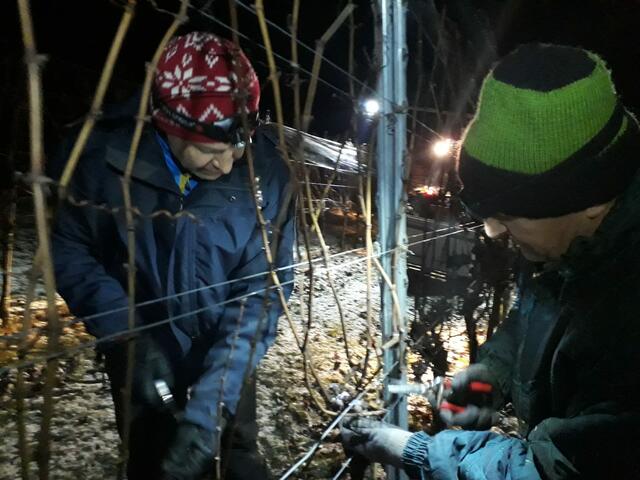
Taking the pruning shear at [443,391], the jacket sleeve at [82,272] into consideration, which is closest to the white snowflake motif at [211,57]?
the jacket sleeve at [82,272]

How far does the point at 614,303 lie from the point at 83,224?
1840 mm

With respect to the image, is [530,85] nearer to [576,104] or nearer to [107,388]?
[576,104]

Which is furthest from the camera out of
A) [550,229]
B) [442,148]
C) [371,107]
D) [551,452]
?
[442,148]

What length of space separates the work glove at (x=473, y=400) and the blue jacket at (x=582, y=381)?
43cm

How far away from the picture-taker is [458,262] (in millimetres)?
4824

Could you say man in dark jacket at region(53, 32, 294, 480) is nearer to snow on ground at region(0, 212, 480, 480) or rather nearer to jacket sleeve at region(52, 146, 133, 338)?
jacket sleeve at region(52, 146, 133, 338)

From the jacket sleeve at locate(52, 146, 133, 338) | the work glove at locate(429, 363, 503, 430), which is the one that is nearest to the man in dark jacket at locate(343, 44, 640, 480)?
the work glove at locate(429, 363, 503, 430)

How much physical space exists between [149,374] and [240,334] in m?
0.40

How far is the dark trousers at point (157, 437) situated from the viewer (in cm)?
187

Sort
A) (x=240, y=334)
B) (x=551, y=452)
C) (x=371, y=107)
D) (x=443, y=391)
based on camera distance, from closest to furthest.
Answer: (x=551, y=452) → (x=240, y=334) → (x=443, y=391) → (x=371, y=107)

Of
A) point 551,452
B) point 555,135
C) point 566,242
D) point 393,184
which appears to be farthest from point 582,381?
point 393,184

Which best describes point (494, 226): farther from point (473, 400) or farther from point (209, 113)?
point (209, 113)

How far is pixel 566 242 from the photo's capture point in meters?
1.33

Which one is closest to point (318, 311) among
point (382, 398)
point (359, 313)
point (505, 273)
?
point (359, 313)
